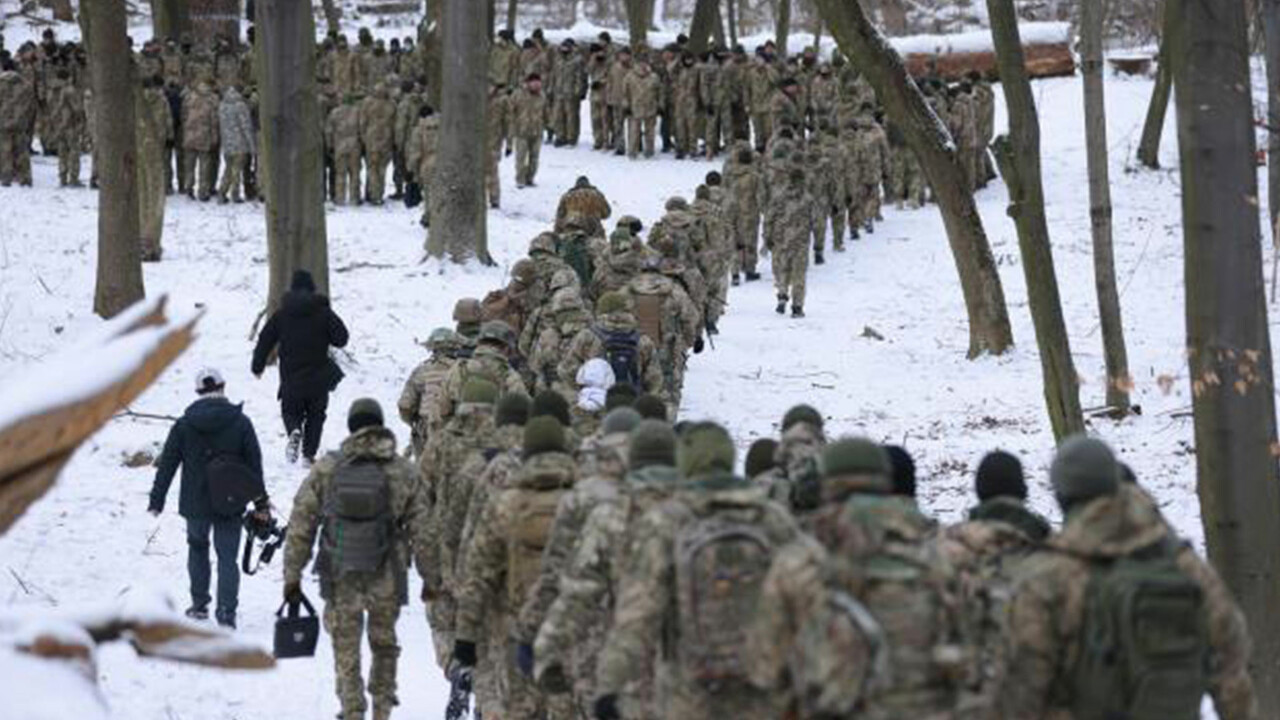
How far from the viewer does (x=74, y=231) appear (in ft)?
81.4

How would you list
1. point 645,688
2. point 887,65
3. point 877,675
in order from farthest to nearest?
point 887,65 < point 645,688 < point 877,675

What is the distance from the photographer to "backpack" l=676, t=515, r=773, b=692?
6.61 meters

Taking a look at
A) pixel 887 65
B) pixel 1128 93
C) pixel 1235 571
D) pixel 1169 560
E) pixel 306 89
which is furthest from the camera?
pixel 1128 93

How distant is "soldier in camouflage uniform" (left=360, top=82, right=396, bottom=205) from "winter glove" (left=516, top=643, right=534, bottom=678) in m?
20.3

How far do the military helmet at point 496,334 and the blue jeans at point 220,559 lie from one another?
203 centimetres

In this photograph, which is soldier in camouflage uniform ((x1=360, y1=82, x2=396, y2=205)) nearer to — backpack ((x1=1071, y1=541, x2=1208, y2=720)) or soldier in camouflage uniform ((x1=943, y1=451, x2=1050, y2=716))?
soldier in camouflage uniform ((x1=943, y1=451, x2=1050, y2=716))

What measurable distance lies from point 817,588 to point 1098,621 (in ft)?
3.07

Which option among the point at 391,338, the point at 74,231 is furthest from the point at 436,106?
the point at 391,338

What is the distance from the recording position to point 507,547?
882 cm

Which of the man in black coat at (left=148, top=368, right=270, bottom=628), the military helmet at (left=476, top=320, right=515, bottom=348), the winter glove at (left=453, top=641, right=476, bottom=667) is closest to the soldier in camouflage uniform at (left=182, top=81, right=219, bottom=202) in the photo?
the military helmet at (left=476, top=320, right=515, bottom=348)

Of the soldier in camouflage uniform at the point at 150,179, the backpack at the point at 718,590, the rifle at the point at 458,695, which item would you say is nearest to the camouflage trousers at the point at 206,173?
the soldier in camouflage uniform at the point at 150,179

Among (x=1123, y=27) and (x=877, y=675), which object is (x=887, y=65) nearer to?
(x=877, y=675)

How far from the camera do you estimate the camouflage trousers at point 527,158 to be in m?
30.4

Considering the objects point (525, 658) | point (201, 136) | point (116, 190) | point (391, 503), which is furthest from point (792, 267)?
point (525, 658)
